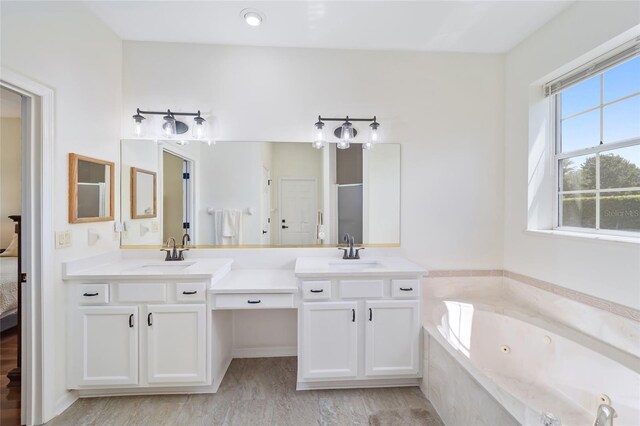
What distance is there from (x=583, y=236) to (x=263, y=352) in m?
2.62

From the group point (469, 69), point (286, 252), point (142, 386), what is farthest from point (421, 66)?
point (142, 386)

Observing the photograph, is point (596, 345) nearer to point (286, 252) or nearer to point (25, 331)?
point (286, 252)

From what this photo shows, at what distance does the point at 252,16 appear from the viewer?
2.03 metres

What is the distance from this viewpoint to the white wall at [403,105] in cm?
241

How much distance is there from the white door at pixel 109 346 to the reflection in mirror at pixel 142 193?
2.85 feet

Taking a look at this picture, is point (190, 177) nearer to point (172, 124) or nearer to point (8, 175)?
point (172, 124)

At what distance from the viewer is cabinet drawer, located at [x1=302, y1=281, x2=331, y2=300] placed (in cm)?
195

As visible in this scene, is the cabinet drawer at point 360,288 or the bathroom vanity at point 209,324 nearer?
the bathroom vanity at point 209,324

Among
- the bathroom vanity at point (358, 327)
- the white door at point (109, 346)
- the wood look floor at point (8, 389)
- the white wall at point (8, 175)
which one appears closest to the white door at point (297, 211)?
the bathroom vanity at point (358, 327)

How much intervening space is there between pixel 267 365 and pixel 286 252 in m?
0.97

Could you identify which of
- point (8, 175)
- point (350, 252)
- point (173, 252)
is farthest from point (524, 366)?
point (8, 175)

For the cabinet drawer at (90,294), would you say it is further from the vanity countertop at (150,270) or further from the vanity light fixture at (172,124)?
the vanity light fixture at (172,124)

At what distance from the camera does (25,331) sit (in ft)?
5.52

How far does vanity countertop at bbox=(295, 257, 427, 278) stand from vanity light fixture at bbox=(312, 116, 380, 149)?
3.33 ft
